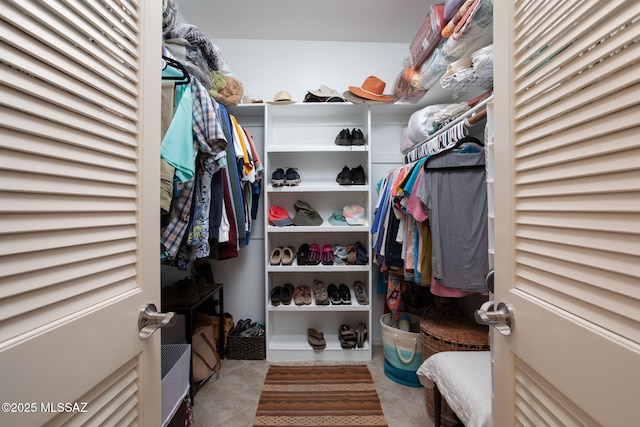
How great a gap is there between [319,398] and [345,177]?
58.5 inches

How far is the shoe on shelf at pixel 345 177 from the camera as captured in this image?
2014mm

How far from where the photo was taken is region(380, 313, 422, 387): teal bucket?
165cm

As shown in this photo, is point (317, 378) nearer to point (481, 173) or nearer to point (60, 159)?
point (481, 173)

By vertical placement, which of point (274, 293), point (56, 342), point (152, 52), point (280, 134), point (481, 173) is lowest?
point (274, 293)


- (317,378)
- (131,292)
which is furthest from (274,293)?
(131,292)

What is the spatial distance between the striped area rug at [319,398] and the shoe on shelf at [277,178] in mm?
1346

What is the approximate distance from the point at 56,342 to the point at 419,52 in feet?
6.47

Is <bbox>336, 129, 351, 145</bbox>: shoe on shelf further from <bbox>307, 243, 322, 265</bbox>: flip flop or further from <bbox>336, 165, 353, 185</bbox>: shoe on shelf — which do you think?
<bbox>307, 243, 322, 265</bbox>: flip flop

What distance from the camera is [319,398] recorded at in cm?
155

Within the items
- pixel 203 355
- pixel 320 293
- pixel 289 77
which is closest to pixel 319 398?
pixel 320 293

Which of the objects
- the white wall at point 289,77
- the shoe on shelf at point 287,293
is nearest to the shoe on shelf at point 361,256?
the white wall at point 289,77

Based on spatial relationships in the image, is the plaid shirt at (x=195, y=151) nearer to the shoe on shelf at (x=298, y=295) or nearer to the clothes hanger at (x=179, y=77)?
the clothes hanger at (x=179, y=77)

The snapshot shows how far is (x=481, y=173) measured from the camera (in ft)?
3.87

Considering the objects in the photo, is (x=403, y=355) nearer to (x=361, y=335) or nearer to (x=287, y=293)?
(x=361, y=335)
